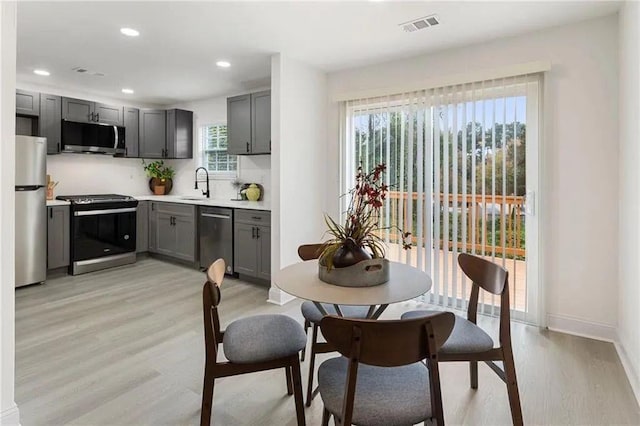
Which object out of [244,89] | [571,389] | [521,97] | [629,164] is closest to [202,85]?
[244,89]

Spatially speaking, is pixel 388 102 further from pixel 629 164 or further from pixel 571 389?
pixel 571 389

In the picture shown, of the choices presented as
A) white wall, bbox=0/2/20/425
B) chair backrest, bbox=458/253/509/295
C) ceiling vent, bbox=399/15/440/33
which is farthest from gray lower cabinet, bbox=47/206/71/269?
chair backrest, bbox=458/253/509/295

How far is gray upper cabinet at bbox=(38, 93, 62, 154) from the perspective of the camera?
185 inches

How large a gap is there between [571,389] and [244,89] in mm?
4845

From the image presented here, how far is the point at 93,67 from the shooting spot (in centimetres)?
420

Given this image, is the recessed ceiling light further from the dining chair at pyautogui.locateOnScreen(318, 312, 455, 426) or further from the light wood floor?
the dining chair at pyautogui.locateOnScreen(318, 312, 455, 426)

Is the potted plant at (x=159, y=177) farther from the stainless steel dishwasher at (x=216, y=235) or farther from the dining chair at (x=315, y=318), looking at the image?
the dining chair at (x=315, y=318)

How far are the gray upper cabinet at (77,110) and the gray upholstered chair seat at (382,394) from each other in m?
5.20

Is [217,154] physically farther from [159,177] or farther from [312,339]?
[312,339]

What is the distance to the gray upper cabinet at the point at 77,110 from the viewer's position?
490 cm

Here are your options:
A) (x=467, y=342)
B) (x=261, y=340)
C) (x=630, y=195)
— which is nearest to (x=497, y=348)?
(x=467, y=342)

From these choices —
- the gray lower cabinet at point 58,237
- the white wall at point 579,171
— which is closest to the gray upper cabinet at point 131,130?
the gray lower cabinet at point 58,237

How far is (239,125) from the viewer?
4.73m

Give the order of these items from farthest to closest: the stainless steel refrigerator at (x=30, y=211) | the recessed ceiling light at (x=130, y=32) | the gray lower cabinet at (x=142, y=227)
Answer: the gray lower cabinet at (x=142, y=227)
the stainless steel refrigerator at (x=30, y=211)
the recessed ceiling light at (x=130, y=32)
